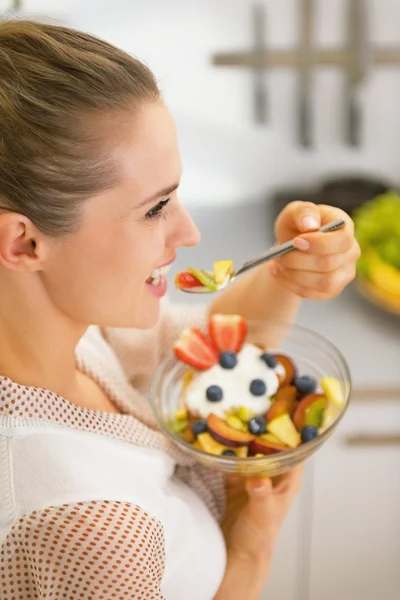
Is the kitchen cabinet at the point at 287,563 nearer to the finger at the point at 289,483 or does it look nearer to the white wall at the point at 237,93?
the finger at the point at 289,483

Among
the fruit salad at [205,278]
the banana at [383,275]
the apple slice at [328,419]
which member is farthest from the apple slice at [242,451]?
the banana at [383,275]

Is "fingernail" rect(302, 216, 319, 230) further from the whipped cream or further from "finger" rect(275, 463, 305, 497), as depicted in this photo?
"finger" rect(275, 463, 305, 497)

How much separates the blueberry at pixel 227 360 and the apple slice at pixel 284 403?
77 mm

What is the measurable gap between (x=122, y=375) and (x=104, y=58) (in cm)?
49

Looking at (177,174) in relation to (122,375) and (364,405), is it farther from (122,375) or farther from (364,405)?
(364,405)

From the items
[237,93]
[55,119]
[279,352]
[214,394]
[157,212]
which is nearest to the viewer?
[55,119]

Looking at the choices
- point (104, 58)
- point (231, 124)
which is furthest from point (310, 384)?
point (231, 124)

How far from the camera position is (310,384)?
106 centimetres

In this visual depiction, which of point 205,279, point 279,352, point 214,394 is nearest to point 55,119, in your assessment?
point 205,279

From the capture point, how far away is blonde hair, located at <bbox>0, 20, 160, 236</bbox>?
0.73 metres

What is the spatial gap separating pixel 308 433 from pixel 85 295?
350 mm

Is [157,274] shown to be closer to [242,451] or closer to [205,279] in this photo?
[205,279]

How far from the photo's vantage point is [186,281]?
3.39 ft

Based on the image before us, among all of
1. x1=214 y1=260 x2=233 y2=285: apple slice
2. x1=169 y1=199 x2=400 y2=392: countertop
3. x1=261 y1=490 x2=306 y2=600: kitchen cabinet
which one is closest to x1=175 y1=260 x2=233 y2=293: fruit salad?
x1=214 y1=260 x2=233 y2=285: apple slice
